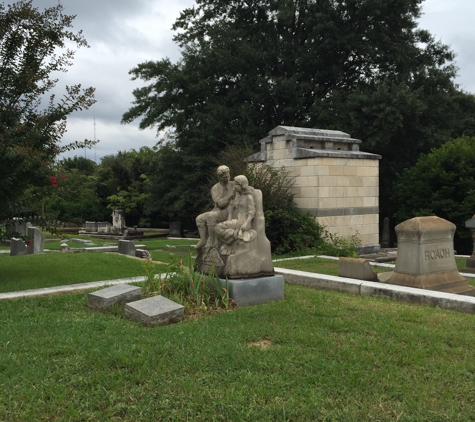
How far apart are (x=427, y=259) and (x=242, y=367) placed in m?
4.86

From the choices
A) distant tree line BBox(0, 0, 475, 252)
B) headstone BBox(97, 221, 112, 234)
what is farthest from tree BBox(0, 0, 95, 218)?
headstone BBox(97, 221, 112, 234)

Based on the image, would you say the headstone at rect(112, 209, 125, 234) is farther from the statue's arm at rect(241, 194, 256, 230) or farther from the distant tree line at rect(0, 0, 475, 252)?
the statue's arm at rect(241, 194, 256, 230)

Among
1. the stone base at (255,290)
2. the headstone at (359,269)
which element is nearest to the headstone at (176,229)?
the headstone at (359,269)

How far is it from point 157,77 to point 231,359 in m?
19.9

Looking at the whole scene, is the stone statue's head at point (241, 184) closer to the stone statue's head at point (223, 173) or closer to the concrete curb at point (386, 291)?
the stone statue's head at point (223, 173)

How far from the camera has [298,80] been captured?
2309 cm

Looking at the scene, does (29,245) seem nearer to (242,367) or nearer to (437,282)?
(437,282)

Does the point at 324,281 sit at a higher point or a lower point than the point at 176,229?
lower

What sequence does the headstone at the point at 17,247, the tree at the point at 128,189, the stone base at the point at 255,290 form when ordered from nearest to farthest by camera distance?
1. the stone base at the point at 255,290
2. the headstone at the point at 17,247
3. the tree at the point at 128,189

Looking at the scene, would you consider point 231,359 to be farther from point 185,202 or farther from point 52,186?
point 185,202

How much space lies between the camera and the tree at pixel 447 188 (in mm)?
17344

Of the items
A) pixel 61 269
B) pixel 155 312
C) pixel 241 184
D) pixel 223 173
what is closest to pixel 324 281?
pixel 241 184

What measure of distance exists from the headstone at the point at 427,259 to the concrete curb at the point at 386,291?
0.37m

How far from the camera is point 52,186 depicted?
30.1 feet
